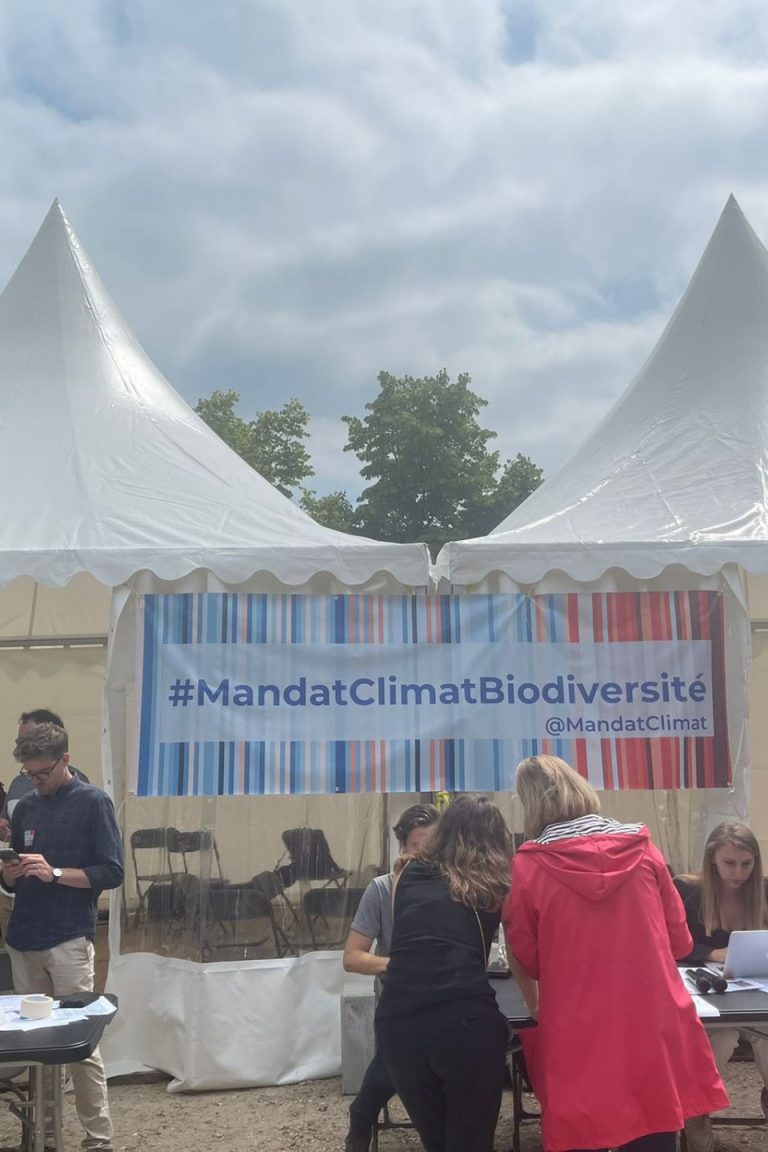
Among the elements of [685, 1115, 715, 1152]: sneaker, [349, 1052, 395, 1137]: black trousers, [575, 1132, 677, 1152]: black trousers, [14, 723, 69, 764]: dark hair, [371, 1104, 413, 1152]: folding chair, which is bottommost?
[371, 1104, 413, 1152]: folding chair

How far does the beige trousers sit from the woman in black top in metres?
1.61

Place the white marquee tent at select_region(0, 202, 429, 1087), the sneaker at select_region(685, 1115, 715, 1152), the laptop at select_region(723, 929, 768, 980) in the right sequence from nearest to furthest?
the laptop at select_region(723, 929, 768, 980) < the sneaker at select_region(685, 1115, 715, 1152) < the white marquee tent at select_region(0, 202, 429, 1087)

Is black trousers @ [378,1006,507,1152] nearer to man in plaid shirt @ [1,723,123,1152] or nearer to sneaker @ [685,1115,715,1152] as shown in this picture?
sneaker @ [685,1115,715,1152]

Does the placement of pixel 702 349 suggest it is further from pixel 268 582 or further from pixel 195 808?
pixel 195 808

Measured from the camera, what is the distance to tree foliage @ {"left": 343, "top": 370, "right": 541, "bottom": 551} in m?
23.8

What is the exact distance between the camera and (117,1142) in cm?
408

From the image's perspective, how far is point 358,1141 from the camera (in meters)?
3.50

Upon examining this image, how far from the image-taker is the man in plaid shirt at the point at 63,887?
382 cm

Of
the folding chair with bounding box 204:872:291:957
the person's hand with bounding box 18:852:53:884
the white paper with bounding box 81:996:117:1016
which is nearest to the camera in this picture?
the white paper with bounding box 81:996:117:1016

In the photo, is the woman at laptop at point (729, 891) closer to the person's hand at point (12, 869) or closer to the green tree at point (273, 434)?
the person's hand at point (12, 869)

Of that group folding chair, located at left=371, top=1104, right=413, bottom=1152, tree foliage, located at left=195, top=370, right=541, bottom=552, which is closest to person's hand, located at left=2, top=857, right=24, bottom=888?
folding chair, located at left=371, top=1104, right=413, bottom=1152

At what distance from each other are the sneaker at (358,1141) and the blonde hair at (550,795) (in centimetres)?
144

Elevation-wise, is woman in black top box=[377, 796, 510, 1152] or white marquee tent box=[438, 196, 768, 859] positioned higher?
white marquee tent box=[438, 196, 768, 859]

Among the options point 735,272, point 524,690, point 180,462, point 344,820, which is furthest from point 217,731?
point 735,272
